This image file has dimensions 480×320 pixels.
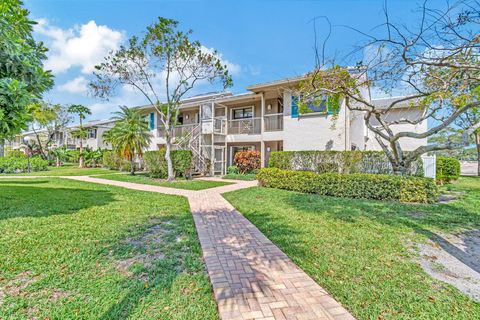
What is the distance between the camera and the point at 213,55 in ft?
48.0

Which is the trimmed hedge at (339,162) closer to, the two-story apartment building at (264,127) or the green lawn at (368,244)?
the two-story apartment building at (264,127)

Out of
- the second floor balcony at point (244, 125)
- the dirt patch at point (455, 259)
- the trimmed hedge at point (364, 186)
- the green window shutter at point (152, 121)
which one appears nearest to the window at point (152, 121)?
the green window shutter at point (152, 121)

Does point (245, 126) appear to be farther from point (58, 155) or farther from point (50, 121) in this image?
point (50, 121)

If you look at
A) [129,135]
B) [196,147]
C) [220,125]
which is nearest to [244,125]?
[220,125]

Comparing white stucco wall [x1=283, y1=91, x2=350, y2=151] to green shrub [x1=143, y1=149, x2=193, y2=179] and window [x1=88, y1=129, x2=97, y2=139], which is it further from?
window [x1=88, y1=129, x2=97, y2=139]

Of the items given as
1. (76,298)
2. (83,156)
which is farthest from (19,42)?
(83,156)

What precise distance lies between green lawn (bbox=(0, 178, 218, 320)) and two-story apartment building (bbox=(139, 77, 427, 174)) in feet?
32.7

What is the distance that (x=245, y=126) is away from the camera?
729 inches

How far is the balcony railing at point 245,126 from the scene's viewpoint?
709 inches

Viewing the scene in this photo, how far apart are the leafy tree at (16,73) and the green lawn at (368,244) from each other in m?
5.70

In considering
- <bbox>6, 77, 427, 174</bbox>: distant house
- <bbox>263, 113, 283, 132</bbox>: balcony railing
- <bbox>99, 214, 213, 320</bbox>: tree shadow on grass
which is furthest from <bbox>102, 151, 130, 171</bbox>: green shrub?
<bbox>99, 214, 213, 320</bbox>: tree shadow on grass

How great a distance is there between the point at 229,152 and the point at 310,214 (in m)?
14.5

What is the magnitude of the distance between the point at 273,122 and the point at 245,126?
97.9 inches

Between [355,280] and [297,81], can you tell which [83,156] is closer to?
[297,81]
